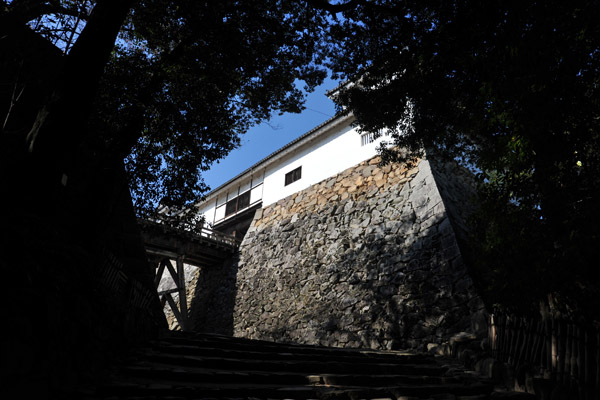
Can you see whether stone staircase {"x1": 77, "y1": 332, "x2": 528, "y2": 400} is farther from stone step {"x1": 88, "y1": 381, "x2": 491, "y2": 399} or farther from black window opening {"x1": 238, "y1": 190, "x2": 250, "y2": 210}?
black window opening {"x1": 238, "y1": 190, "x2": 250, "y2": 210}

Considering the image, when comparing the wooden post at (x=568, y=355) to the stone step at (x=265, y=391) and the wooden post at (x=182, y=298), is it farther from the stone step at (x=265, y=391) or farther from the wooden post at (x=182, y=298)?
the wooden post at (x=182, y=298)

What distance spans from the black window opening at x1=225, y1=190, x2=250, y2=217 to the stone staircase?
1093cm

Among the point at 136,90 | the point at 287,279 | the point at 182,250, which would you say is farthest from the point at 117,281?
the point at 182,250

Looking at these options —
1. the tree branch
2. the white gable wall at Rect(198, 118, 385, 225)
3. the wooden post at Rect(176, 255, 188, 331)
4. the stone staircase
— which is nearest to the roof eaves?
the white gable wall at Rect(198, 118, 385, 225)

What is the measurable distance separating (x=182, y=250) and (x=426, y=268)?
29.5 ft

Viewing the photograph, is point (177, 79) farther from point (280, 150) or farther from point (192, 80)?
point (280, 150)

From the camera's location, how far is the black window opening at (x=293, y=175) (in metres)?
14.2

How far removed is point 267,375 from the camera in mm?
3791

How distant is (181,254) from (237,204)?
4.48 meters

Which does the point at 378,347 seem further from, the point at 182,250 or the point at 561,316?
the point at 182,250

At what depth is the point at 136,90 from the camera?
6.17 metres

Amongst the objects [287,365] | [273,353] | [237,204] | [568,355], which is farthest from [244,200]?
[568,355]

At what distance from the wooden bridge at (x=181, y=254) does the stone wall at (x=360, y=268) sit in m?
1.23

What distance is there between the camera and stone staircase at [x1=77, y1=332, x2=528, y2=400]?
3028 mm
